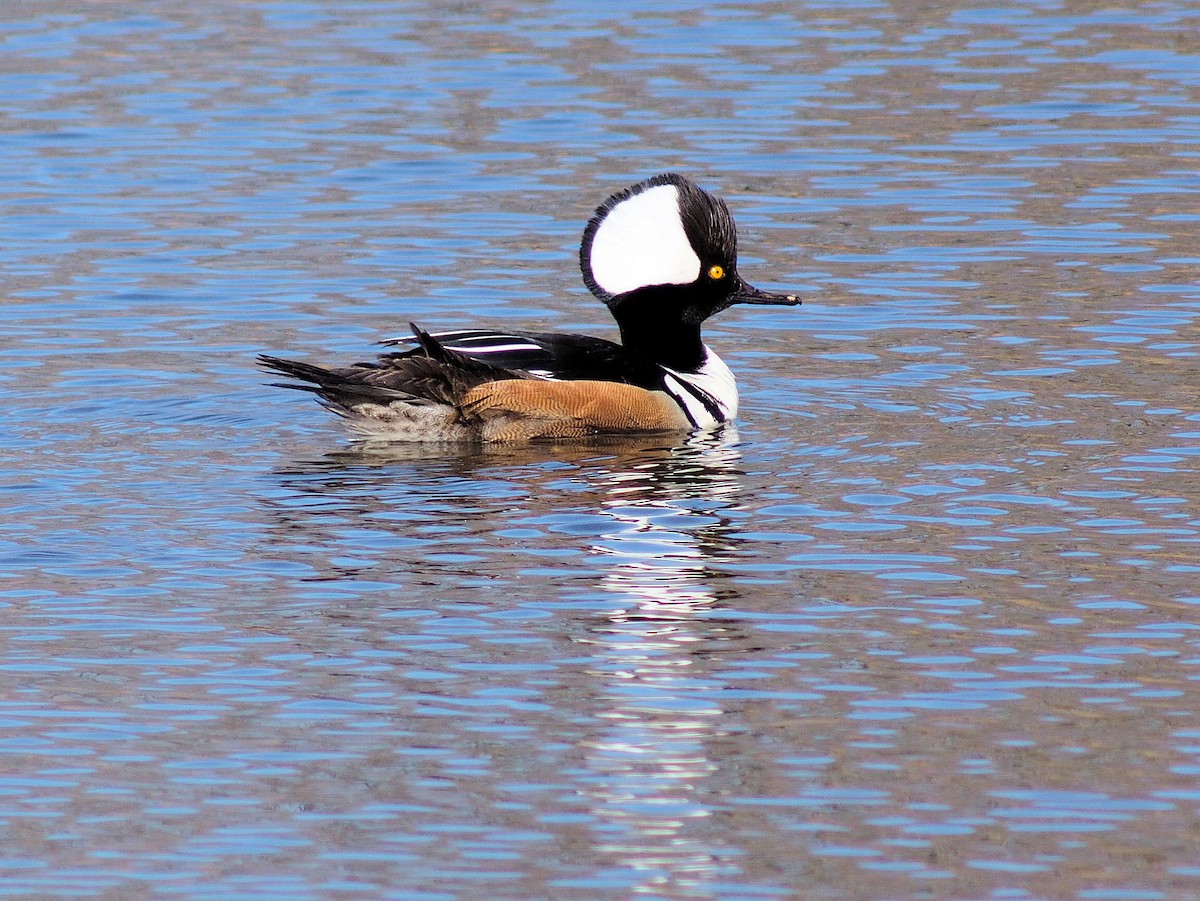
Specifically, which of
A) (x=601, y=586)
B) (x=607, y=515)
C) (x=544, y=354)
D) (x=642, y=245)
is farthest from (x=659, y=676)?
(x=642, y=245)

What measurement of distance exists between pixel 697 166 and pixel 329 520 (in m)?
7.63

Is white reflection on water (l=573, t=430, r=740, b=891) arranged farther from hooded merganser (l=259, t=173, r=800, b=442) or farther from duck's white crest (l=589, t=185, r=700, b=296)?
duck's white crest (l=589, t=185, r=700, b=296)

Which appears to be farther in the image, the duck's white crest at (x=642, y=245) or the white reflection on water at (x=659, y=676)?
the duck's white crest at (x=642, y=245)

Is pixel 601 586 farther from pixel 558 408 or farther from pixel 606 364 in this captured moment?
pixel 606 364

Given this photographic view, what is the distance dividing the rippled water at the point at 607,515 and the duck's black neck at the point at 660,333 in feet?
1.43

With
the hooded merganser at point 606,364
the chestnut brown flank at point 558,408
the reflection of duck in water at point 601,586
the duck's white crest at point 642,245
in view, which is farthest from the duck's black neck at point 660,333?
the reflection of duck in water at point 601,586

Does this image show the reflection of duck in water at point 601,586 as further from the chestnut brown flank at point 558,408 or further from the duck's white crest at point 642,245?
the duck's white crest at point 642,245

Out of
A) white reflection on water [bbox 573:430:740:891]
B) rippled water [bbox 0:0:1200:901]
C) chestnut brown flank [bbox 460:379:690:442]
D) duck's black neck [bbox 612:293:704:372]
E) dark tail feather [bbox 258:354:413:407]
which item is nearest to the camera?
white reflection on water [bbox 573:430:740:891]

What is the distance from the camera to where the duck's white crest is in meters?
10.4

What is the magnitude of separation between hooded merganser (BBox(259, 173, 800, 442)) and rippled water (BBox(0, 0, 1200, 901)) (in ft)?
0.63

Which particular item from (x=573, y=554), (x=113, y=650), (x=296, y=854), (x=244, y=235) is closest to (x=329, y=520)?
(x=573, y=554)

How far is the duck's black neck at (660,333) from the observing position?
1066cm

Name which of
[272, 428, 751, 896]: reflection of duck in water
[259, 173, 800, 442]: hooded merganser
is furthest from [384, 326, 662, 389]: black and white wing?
[272, 428, 751, 896]: reflection of duck in water

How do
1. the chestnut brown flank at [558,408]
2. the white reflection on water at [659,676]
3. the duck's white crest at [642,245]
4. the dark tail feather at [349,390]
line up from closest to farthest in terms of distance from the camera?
the white reflection on water at [659,676] < the dark tail feather at [349,390] < the chestnut brown flank at [558,408] < the duck's white crest at [642,245]
